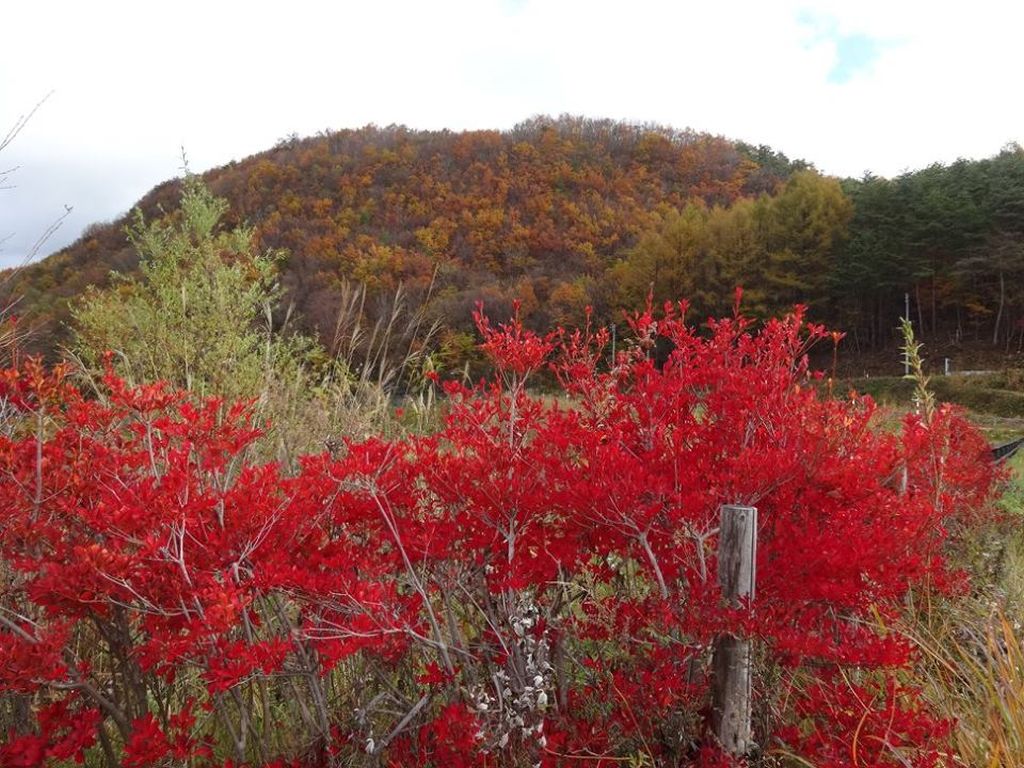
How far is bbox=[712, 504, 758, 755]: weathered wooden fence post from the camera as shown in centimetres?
180

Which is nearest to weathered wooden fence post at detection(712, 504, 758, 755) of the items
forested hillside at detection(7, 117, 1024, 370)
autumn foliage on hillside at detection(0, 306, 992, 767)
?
autumn foliage on hillside at detection(0, 306, 992, 767)

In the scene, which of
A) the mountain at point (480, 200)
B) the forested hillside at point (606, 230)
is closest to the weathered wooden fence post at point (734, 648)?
the forested hillside at point (606, 230)

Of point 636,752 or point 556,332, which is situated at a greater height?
point 556,332

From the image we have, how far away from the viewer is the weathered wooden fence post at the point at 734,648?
1800 millimetres

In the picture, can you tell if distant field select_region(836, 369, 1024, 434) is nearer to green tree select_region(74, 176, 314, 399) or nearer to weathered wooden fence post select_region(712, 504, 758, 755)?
green tree select_region(74, 176, 314, 399)

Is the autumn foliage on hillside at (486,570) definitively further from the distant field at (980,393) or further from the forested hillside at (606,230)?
the distant field at (980,393)

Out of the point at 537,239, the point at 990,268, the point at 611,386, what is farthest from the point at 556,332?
the point at 537,239

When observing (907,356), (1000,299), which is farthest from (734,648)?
(1000,299)

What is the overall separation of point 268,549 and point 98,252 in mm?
49911

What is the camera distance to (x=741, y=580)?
183cm

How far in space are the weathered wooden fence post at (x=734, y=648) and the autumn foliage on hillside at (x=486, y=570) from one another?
6cm

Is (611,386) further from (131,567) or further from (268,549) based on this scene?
(131,567)

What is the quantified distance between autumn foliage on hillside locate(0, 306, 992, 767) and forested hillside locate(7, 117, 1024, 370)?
189cm

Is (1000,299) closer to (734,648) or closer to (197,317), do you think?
(197,317)
